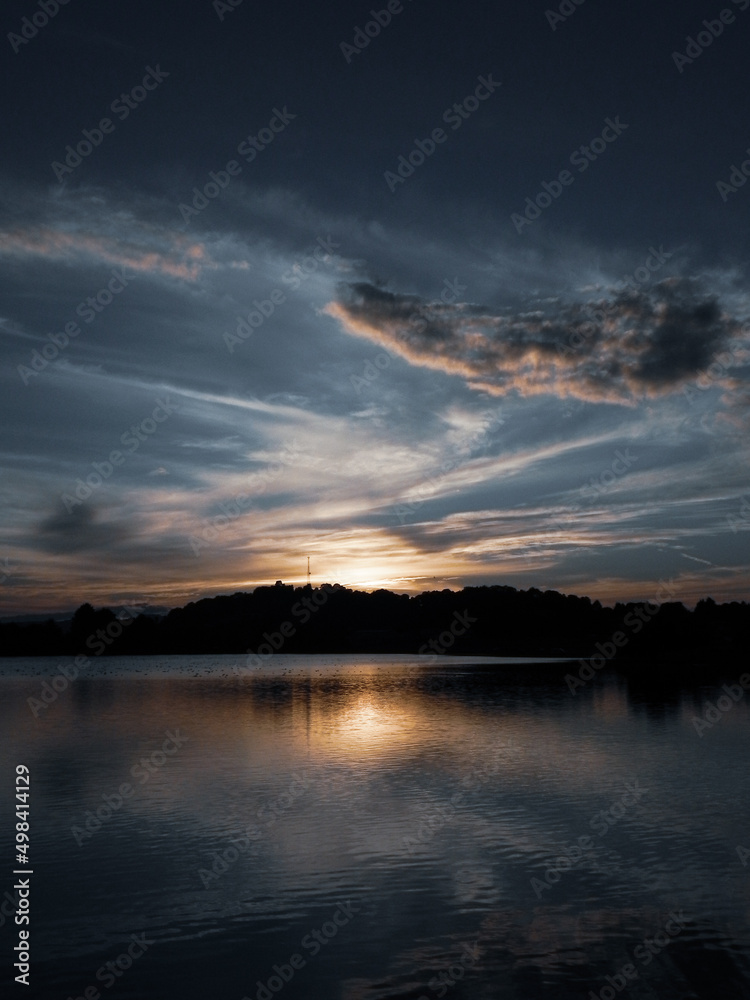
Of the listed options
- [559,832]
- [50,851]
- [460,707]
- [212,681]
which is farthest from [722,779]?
[212,681]

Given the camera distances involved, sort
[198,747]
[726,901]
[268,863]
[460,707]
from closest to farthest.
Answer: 1. [726,901]
2. [268,863]
3. [198,747]
4. [460,707]

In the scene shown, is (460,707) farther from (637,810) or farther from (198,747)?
(637,810)

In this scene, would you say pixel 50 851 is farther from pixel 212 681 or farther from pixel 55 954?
pixel 212 681

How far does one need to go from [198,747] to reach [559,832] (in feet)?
87.7

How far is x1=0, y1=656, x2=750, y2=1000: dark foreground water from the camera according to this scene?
17.1 m

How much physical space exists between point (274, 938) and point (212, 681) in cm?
10525

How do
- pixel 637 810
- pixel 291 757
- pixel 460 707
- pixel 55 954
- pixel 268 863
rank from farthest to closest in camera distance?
1. pixel 460 707
2. pixel 291 757
3. pixel 637 810
4. pixel 268 863
5. pixel 55 954

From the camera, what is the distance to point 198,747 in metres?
48.7

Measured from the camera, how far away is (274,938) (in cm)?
1886

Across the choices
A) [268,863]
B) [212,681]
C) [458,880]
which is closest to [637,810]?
[458,880]

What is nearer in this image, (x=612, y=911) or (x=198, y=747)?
(x=612, y=911)

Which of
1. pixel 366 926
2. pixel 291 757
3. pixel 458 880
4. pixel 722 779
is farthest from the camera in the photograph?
pixel 291 757

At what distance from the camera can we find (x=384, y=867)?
2398 cm

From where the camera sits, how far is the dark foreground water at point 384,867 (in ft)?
56.0
